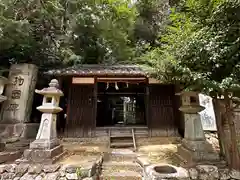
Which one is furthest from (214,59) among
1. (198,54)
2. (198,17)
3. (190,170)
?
(190,170)

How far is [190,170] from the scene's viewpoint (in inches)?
166

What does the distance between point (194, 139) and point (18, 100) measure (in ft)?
23.5

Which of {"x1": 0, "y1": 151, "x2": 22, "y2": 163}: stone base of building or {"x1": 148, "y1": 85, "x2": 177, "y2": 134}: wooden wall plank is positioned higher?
{"x1": 148, "y1": 85, "x2": 177, "y2": 134}: wooden wall plank

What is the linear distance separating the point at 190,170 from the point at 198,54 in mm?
2932

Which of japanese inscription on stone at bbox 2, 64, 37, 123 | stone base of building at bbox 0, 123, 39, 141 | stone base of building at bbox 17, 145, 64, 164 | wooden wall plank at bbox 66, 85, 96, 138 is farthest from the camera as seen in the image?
wooden wall plank at bbox 66, 85, 96, 138

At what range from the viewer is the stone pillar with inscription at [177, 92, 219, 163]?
4574 millimetres

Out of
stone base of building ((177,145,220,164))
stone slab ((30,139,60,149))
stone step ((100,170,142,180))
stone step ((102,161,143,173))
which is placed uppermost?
stone slab ((30,139,60,149))

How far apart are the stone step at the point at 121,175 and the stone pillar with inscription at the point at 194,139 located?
61.0 inches

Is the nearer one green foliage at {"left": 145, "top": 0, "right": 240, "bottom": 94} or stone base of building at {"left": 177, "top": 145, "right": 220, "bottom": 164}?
green foliage at {"left": 145, "top": 0, "right": 240, "bottom": 94}

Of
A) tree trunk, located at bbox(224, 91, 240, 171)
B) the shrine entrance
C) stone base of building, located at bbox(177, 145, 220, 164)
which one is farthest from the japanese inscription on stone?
tree trunk, located at bbox(224, 91, 240, 171)

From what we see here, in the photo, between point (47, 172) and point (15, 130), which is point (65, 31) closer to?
point (15, 130)

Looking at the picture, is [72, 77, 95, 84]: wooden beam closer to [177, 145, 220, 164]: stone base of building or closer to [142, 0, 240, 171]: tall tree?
[142, 0, 240, 171]: tall tree

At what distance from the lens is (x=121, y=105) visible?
13.8m

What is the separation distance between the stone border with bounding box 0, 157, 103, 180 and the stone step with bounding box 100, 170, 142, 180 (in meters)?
0.32
